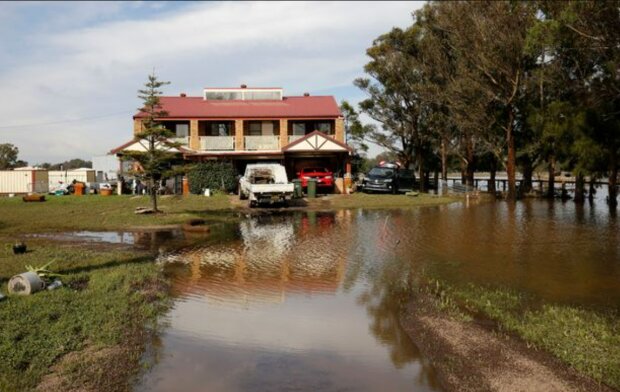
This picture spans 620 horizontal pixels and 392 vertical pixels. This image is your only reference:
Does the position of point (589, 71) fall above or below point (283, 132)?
above

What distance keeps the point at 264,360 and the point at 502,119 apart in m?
31.4

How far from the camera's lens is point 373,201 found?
97.9 ft

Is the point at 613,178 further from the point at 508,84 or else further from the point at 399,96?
the point at 399,96

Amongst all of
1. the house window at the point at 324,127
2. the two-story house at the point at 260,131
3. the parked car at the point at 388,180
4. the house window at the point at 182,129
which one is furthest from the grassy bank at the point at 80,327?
the house window at the point at 324,127

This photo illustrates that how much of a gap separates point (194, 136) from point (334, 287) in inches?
1083

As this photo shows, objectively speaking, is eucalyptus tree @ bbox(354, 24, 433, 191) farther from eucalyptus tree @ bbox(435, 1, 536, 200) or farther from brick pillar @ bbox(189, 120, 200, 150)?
brick pillar @ bbox(189, 120, 200, 150)

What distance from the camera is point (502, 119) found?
113ft

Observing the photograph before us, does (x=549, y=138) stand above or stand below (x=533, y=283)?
above

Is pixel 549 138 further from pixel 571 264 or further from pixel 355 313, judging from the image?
pixel 355 313

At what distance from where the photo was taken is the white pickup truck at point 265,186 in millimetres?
25500

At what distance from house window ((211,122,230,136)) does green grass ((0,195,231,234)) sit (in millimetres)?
8702

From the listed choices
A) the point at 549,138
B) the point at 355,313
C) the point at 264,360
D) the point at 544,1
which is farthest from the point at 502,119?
the point at 264,360

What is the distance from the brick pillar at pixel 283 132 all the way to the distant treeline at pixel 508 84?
9787 mm

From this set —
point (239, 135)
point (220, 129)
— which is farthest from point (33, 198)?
point (220, 129)
